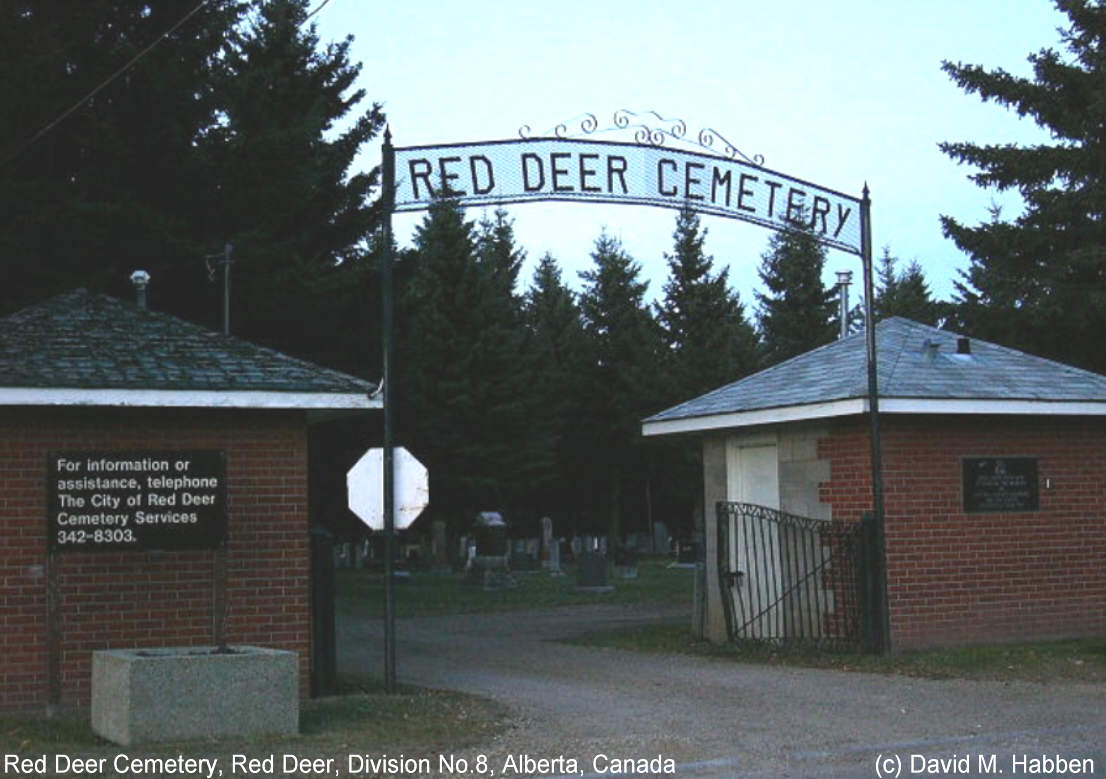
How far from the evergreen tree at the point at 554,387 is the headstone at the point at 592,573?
19.0 m

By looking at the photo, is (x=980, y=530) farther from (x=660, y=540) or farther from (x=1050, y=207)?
(x=660, y=540)

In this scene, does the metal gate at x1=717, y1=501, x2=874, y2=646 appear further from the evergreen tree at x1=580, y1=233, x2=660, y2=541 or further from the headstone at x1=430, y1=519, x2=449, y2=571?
the evergreen tree at x1=580, y1=233, x2=660, y2=541

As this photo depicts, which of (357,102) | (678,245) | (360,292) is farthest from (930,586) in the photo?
(678,245)

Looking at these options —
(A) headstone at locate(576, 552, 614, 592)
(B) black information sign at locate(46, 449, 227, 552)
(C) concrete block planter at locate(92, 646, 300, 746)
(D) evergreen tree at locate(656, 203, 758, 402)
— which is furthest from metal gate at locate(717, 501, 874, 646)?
(D) evergreen tree at locate(656, 203, 758, 402)

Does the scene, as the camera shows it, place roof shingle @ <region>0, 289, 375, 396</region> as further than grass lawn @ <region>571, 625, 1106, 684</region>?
No

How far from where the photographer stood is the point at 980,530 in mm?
17234

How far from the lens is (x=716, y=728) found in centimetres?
1143

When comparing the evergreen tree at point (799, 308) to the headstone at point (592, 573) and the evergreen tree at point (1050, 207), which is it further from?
the headstone at point (592, 573)

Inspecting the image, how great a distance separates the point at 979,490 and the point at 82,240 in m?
16.6

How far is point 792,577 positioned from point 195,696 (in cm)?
892

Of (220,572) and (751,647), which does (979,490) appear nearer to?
(751,647)

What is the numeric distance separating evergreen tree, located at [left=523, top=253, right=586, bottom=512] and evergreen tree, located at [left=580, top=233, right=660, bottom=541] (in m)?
0.57

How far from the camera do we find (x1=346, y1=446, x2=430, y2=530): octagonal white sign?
13.6 metres

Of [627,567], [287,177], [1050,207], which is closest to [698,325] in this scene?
[627,567]
